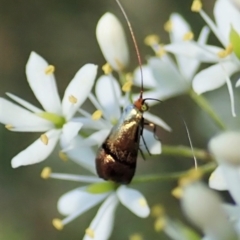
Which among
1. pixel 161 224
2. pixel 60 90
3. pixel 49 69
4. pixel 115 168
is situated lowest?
pixel 60 90

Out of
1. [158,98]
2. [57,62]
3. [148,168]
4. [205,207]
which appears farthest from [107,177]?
[57,62]

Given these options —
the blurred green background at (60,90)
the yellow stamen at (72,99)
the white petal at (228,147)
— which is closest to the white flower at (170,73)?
the yellow stamen at (72,99)

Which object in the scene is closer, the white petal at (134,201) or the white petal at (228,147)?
the white petal at (228,147)

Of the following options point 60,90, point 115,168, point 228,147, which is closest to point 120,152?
point 115,168

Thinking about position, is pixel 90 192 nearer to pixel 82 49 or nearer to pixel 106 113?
pixel 106 113

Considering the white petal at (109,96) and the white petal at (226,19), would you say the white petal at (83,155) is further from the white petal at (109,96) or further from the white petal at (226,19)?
the white petal at (226,19)

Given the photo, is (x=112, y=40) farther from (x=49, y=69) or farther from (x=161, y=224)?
(x=161, y=224)
